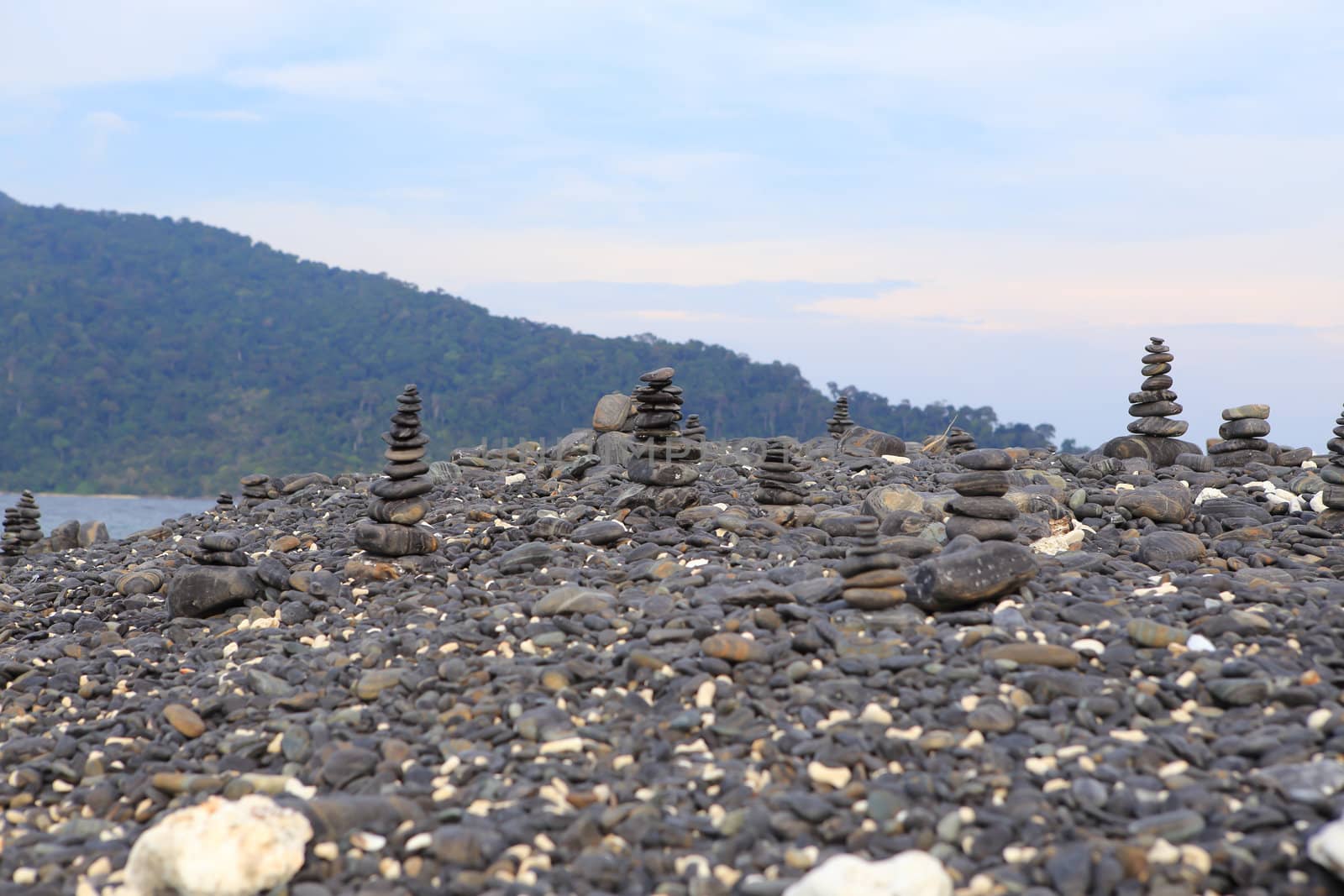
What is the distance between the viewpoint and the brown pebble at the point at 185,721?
8656mm

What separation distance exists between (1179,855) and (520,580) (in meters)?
7.29

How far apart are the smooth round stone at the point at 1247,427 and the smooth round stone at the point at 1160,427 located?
0.79 m

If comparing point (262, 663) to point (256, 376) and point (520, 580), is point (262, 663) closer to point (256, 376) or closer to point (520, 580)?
point (520, 580)

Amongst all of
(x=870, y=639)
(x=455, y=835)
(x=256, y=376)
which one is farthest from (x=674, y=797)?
(x=256, y=376)

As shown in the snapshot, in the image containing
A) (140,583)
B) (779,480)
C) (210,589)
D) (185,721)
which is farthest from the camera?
(779,480)

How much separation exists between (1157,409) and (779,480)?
8803 millimetres

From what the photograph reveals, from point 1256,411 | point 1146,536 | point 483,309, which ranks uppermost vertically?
point 483,309

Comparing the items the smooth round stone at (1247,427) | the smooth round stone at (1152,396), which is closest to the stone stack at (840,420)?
the smooth round stone at (1152,396)

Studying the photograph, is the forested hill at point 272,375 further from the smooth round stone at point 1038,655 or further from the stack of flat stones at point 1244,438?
the smooth round stone at point 1038,655

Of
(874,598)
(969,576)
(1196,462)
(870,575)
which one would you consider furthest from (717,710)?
(1196,462)

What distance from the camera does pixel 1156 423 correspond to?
18922 millimetres

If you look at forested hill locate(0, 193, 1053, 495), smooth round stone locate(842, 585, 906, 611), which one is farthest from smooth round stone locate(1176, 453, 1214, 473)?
forested hill locate(0, 193, 1053, 495)

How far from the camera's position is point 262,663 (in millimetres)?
9758

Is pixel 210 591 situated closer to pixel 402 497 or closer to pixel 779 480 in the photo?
pixel 402 497
